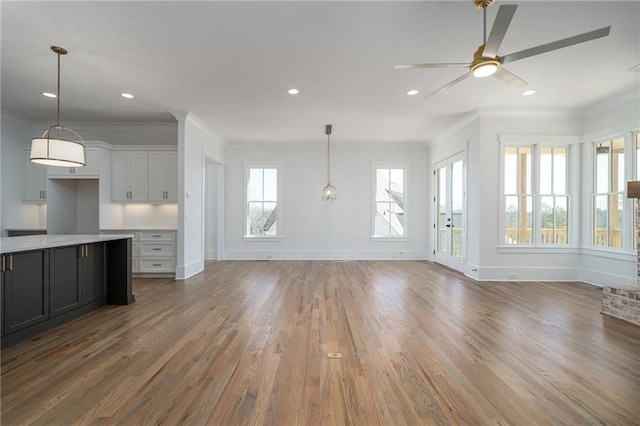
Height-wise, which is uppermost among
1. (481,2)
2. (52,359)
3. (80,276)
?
(481,2)

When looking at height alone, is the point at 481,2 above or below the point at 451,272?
above

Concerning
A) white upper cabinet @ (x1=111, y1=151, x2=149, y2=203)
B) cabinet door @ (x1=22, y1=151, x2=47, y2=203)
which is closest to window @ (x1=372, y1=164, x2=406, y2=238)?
white upper cabinet @ (x1=111, y1=151, x2=149, y2=203)

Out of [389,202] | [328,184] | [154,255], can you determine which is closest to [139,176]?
[154,255]

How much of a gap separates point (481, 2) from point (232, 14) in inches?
83.6

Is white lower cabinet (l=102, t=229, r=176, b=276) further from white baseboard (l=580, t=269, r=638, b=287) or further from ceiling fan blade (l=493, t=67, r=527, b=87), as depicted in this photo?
white baseboard (l=580, t=269, r=638, b=287)

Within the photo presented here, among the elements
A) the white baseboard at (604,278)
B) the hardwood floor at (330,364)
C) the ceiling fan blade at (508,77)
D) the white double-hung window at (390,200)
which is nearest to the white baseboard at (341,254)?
the white double-hung window at (390,200)

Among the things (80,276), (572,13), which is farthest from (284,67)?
(80,276)

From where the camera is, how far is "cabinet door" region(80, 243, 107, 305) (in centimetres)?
348

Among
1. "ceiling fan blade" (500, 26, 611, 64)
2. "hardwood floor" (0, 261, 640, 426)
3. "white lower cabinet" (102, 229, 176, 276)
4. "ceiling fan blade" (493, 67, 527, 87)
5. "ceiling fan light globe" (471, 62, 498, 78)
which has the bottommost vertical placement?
"hardwood floor" (0, 261, 640, 426)

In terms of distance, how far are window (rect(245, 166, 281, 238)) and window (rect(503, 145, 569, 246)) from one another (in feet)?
16.7

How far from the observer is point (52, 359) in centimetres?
238

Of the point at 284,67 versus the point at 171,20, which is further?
the point at 284,67

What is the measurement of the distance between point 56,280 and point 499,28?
4.60 metres

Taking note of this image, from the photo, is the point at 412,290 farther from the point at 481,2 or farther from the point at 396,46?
the point at 481,2
